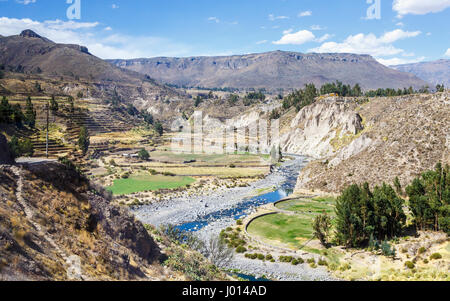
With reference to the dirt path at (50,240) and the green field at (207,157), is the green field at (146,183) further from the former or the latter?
the dirt path at (50,240)

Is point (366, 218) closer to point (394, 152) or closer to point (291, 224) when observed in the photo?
point (291, 224)

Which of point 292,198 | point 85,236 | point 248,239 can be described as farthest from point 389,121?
point 85,236

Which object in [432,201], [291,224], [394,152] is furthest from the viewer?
[394,152]

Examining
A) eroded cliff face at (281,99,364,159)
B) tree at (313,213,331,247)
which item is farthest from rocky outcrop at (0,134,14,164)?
eroded cliff face at (281,99,364,159)

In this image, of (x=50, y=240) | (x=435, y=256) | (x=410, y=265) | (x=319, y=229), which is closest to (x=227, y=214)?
(x=319, y=229)

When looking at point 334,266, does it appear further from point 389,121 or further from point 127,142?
point 127,142

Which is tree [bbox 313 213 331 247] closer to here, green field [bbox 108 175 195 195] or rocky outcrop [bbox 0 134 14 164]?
rocky outcrop [bbox 0 134 14 164]
